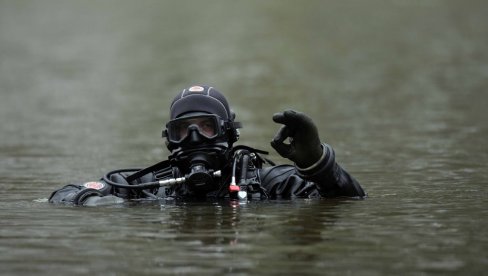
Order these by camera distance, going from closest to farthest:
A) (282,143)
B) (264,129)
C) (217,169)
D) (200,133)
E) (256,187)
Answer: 1. (282,143)
2. (200,133)
3. (217,169)
4. (256,187)
5. (264,129)

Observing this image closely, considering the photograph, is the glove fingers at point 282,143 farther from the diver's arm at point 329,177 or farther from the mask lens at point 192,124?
the mask lens at point 192,124

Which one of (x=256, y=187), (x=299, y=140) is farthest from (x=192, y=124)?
(x=299, y=140)

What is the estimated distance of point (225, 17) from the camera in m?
47.9

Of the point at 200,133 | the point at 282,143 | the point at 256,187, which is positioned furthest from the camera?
the point at 256,187

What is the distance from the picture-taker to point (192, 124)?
8531 millimetres

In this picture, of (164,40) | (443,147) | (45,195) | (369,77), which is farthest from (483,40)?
(45,195)

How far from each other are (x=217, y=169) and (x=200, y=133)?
1.02ft

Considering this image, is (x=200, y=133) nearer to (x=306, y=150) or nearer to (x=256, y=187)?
(x=256, y=187)

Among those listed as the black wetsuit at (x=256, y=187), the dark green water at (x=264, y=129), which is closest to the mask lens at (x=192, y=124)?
the black wetsuit at (x=256, y=187)

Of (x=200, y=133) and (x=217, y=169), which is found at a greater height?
(x=200, y=133)

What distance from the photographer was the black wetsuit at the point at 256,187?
28.5ft

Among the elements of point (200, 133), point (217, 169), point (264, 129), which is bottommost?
point (217, 169)

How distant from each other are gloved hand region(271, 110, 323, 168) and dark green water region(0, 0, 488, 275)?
426mm

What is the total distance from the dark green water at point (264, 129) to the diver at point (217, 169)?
170 millimetres
